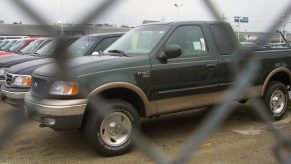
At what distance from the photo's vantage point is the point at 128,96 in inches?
209

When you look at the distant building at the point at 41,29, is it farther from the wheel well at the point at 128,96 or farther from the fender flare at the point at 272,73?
the fender flare at the point at 272,73

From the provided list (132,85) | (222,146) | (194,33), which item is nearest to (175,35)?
(194,33)

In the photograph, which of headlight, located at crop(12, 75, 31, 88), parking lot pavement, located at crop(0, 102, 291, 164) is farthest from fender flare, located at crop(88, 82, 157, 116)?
headlight, located at crop(12, 75, 31, 88)

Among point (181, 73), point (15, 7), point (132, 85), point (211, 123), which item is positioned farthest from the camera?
point (181, 73)

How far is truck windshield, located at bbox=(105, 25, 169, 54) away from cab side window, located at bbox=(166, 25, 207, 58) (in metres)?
0.19

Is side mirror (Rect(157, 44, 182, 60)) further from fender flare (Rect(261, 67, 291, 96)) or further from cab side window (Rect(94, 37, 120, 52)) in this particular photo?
cab side window (Rect(94, 37, 120, 52))

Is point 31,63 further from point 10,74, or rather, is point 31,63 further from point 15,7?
point 15,7

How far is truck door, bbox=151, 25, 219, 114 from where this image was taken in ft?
17.8

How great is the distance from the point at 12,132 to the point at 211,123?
0.64 metres

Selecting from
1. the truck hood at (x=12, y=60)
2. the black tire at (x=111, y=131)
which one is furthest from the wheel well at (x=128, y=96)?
the truck hood at (x=12, y=60)

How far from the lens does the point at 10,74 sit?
750 cm

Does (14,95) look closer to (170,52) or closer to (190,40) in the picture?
(170,52)

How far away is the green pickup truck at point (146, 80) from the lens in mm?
4730

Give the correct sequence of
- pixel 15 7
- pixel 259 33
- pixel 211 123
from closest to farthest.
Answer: pixel 15 7, pixel 211 123, pixel 259 33
